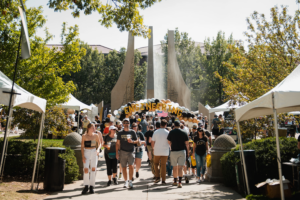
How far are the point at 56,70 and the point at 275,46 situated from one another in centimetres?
908

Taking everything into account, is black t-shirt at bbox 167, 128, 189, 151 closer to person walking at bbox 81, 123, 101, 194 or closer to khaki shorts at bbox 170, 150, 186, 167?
khaki shorts at bbox 170, 150, 186, 167

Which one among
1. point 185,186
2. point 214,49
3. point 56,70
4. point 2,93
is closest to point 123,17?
point 56,70

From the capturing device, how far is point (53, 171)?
6738 mm

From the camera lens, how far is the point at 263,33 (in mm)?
12195

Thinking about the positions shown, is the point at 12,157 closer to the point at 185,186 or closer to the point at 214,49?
the point at 185,186

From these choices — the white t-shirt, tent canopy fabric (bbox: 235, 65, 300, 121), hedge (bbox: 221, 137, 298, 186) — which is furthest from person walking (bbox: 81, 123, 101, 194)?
tent canopy fabric (bbox: 235, 65, 300, 121)

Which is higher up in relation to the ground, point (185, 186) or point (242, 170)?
point (242, 170)

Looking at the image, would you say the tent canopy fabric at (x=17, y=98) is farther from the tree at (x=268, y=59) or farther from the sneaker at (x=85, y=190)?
the tree at (x=268, y=59)

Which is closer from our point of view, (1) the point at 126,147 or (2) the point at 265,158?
(2) the point at 265,158

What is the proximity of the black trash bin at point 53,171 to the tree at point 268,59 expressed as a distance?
7548mm

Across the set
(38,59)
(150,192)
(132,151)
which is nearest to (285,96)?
(150,192)

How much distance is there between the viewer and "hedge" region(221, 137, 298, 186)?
6699mm

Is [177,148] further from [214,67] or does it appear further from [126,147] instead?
[214,67]

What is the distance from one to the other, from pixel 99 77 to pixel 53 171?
40.5 metres
